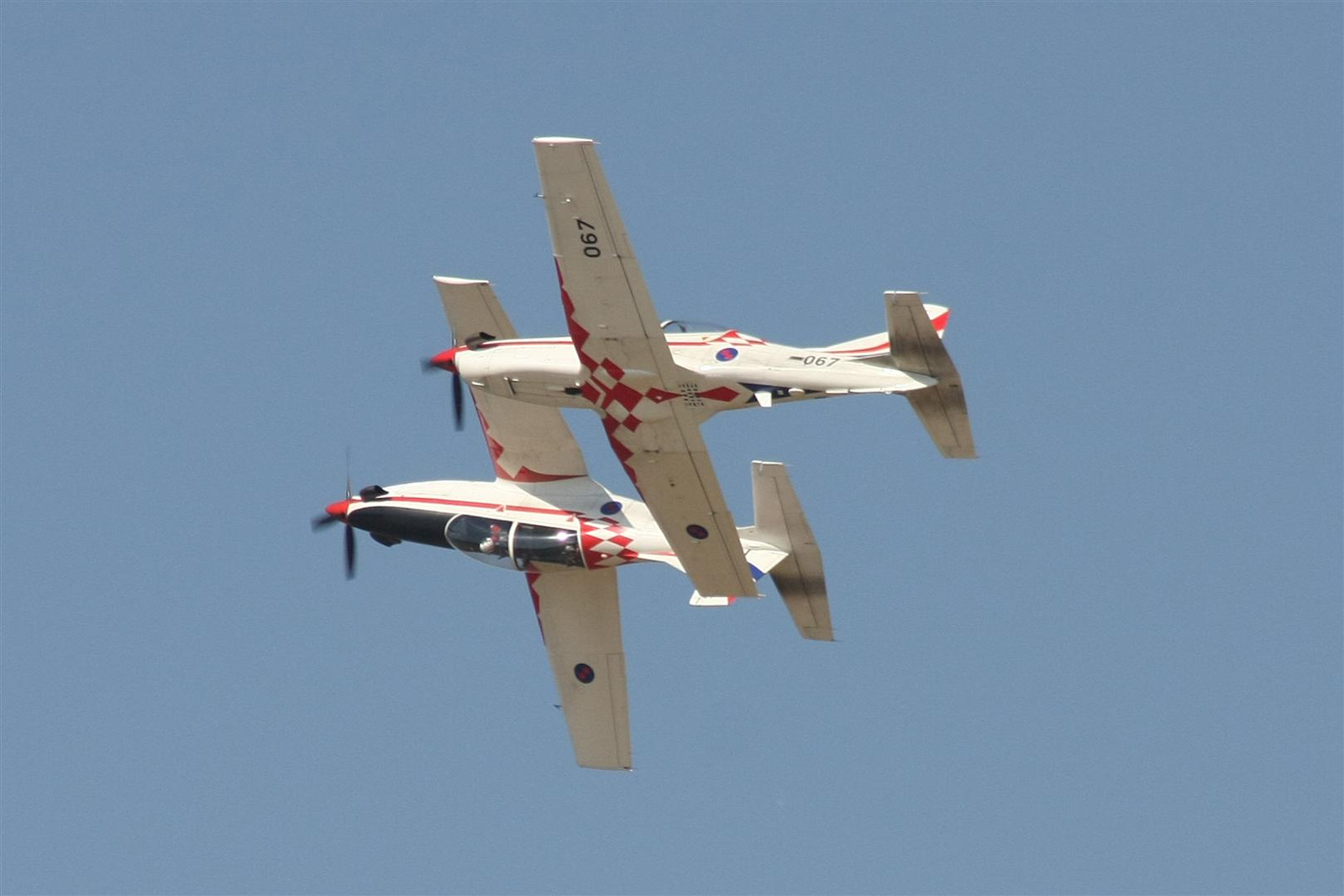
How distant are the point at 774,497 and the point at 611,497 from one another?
3.28 metres

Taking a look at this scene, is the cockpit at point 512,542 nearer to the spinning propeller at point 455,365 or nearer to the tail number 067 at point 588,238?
the spinning propeller at point 455,365

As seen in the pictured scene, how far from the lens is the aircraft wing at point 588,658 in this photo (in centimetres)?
4916

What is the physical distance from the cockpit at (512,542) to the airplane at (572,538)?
0.02 m

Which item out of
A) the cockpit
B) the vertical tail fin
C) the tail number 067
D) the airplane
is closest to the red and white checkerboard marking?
the tail number 067

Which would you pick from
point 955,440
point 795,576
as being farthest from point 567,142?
point 795,576

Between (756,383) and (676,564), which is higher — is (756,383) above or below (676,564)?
above

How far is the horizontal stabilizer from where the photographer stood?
4009 cm

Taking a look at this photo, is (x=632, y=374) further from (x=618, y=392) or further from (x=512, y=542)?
(x=512, y=542)

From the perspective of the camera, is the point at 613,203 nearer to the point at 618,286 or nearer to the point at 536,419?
the point at 618,286

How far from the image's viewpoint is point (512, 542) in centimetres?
4706

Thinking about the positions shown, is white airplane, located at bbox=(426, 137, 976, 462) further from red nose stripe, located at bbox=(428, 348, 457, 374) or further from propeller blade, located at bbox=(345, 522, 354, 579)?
propeller blade, located at bbox=(345, 522, 354, 579)

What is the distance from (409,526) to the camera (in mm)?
47875

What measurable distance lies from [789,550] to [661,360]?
273 inches

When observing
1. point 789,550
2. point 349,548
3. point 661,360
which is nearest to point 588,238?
point 661,360
